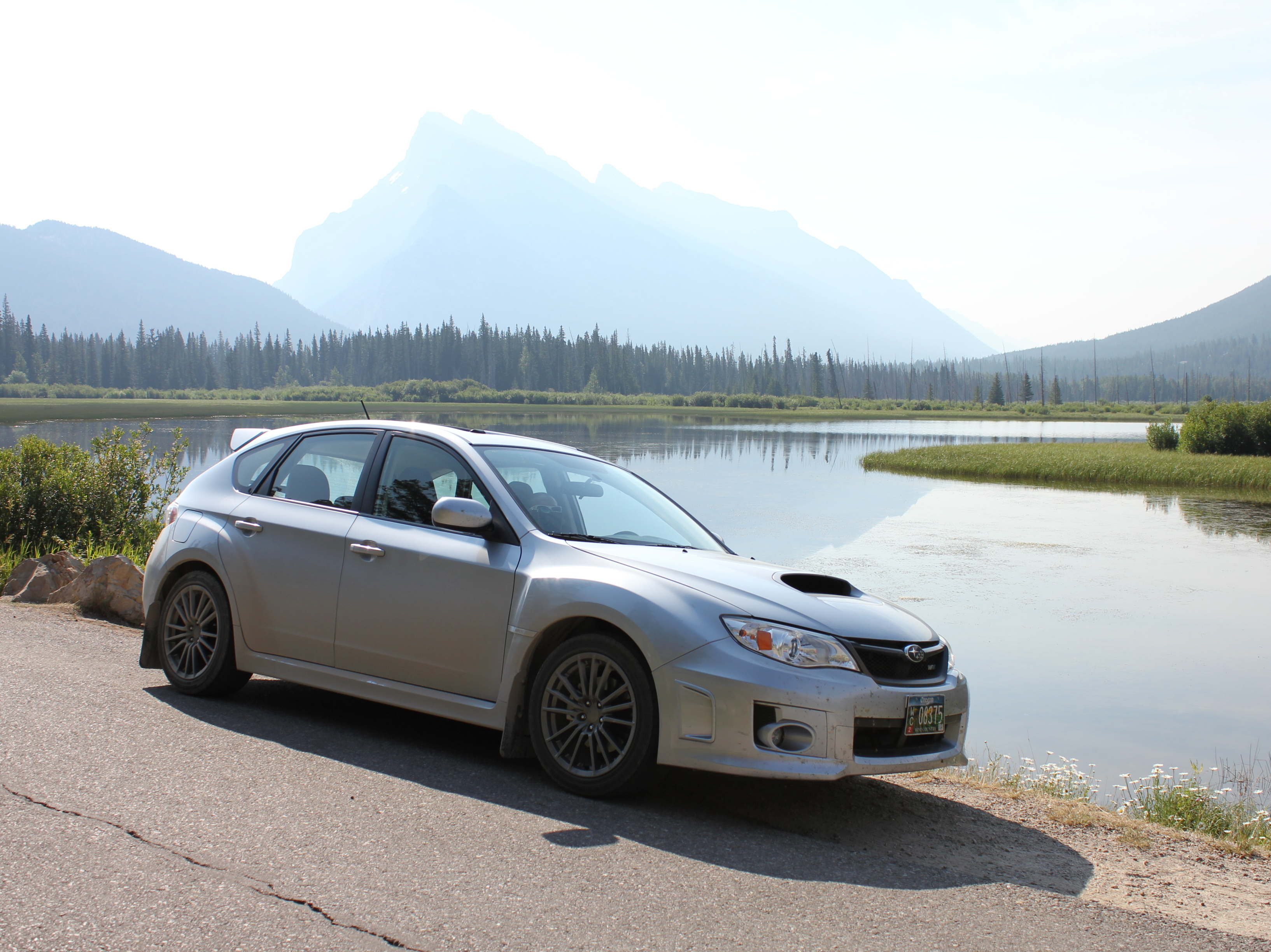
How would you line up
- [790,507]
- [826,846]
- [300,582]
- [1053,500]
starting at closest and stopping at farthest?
[826,846] < [300,582] < [790,507] < [1053,500]

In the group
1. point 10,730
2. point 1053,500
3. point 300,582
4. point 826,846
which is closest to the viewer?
point 826,846

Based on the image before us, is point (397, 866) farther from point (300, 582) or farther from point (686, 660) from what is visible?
point (300, 582)

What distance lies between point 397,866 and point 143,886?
896 mm

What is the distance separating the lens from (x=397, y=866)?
400 cm

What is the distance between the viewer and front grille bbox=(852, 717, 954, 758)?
4.64 metres

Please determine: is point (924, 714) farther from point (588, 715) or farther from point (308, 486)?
point (308, 486)

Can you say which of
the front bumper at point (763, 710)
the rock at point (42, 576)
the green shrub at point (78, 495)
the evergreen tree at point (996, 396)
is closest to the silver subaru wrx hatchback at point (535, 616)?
the front bumper at point (763, 710)

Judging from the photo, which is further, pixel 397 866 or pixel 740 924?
pixel 397 866

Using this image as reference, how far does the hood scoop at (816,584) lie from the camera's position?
5.14 meters

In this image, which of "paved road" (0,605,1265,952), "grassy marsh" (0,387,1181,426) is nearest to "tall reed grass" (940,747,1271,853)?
"paved road" (0,605,1265,952)

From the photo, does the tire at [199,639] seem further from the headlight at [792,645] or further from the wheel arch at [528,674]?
the headlight at [792,645]

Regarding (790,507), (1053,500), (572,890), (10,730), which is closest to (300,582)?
(10,730)

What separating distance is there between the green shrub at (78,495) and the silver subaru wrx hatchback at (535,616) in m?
7.40

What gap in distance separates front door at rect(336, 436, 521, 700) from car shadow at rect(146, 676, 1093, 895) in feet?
1.53
